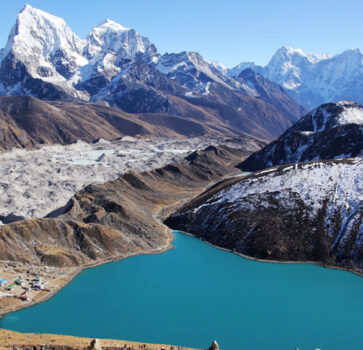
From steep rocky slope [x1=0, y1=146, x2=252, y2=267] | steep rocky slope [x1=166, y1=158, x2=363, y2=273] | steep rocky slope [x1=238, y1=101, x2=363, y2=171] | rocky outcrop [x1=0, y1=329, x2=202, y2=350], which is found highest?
steep rocky slope [x1=238, y1=101, x2=363, y2=171]

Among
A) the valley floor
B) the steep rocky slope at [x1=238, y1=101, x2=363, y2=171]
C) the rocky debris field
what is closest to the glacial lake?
the valley floor

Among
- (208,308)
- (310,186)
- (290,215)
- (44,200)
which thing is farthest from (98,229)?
(310,186)

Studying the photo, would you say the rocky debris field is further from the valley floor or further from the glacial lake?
the glacial lake

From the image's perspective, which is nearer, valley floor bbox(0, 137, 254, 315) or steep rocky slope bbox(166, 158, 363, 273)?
valley floor bbox(0, 137, 254, 315)


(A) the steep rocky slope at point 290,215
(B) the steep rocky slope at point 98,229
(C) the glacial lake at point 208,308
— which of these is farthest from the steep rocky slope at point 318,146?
(C) the glacial lake at point 208,308

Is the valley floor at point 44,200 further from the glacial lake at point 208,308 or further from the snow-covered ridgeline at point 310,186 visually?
the snow-covered ridgeline at point 310,186

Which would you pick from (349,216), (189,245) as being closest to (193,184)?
(189,245)

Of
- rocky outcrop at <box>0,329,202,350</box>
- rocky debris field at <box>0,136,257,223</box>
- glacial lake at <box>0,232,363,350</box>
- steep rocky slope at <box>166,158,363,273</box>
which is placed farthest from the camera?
rocky debris field at <box>0,136,257,223</box>
